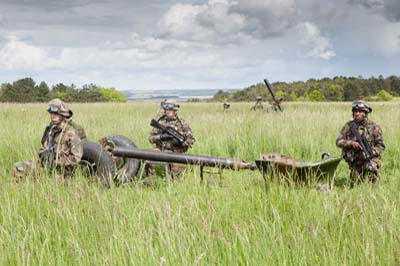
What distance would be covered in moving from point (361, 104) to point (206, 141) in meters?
A: 3.56

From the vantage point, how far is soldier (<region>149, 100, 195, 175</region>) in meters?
8.02

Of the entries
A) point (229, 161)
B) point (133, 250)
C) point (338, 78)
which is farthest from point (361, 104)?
point (338, 78)

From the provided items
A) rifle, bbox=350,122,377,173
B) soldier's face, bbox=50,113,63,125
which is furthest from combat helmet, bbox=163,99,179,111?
rifle, bbox=350,122,377,173

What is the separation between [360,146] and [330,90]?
49.2 meters

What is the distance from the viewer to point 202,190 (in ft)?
15.0

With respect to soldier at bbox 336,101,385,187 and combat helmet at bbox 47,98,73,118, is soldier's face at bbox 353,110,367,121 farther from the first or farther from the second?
combat helmet at bbox 47,98,73,118

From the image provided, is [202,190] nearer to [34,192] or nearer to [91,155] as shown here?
[34,192]

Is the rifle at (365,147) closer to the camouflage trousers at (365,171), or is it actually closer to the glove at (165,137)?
the camouflage trousers at (365,171)

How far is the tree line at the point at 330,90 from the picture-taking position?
5278cm

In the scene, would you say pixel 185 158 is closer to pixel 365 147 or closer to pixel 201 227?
pixel 201 227

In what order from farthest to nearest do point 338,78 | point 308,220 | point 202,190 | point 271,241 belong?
point 338,78 → point 202,190 → point 308,220 → point 271,241

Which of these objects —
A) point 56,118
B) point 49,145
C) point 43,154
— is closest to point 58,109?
point 56,118

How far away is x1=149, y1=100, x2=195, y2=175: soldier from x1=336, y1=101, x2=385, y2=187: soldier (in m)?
2.57

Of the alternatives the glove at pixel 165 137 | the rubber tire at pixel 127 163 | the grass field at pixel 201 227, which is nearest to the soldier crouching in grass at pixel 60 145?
the rubber tire at pixel 127 163
